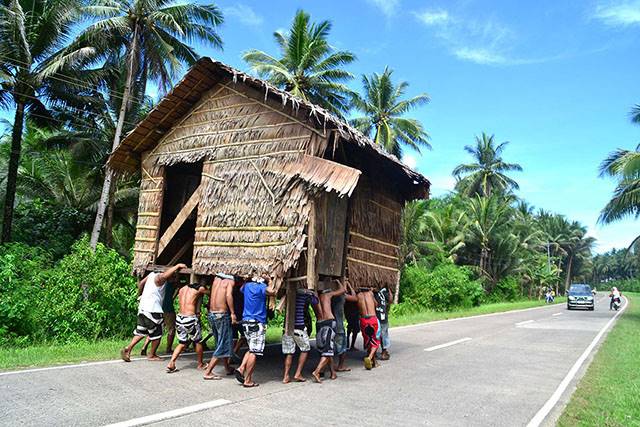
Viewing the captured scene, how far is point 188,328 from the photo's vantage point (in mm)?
7867

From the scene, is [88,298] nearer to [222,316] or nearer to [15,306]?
[15,306]

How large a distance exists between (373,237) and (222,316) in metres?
4.16

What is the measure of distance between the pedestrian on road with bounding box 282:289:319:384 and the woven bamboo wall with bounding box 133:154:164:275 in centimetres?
373

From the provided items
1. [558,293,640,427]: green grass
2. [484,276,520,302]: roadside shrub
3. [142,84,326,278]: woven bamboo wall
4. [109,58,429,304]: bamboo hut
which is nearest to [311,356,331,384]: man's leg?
[109,58,429,304]: bamboo hut

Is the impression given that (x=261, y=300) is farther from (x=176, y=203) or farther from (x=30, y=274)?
(x=30, y=274)

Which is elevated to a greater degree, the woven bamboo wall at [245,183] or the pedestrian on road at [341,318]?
the woven bamboo wall at [245,183]

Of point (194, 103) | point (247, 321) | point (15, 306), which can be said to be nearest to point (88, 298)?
point (15, 306)

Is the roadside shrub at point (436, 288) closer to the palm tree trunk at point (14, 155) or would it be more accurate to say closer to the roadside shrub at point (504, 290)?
the roadside shrub at point (504, 290)

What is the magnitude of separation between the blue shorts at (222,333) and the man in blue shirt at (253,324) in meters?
0.36

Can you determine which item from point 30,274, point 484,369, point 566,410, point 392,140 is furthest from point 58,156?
point 566,410

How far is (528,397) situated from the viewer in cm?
697

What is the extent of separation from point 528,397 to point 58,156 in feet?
79.5

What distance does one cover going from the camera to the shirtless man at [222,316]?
7320mm

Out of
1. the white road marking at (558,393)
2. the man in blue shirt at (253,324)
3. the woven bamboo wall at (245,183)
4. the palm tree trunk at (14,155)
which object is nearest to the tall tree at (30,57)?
the palm tree trunk at (14,155)
